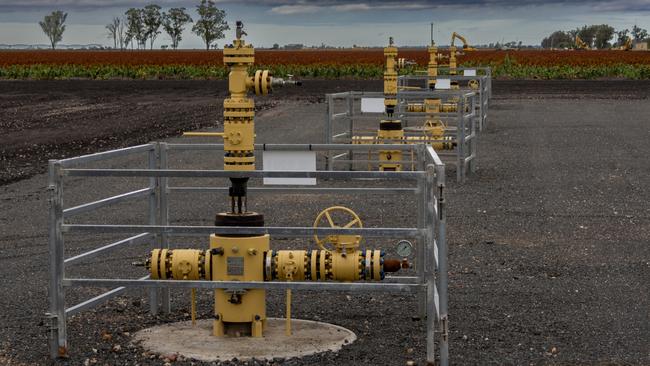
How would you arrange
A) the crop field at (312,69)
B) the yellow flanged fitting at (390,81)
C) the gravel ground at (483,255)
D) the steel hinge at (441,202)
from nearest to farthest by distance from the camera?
the steel hinge at (441,202) → the gravel ground at (483,255) → the yellow flanged fitting at (390,81) → the crop field at (312,69)

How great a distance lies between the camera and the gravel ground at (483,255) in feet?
21.8

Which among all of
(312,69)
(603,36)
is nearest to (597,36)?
(603,36)

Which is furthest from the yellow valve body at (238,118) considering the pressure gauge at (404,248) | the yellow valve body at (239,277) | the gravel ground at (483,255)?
the gravel ground at (483,255)

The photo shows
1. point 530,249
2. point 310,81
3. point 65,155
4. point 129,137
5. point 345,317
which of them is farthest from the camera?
point 310,81

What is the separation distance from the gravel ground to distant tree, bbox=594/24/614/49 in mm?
150978

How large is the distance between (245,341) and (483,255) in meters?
3.57

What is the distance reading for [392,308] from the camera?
25.2 ft

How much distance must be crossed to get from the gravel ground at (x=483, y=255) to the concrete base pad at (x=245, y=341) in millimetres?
127

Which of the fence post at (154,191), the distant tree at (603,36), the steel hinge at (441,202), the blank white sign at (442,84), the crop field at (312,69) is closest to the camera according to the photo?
the steel hinge at (441,202)

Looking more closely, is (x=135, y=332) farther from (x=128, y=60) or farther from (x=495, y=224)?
(x=128, y=60)

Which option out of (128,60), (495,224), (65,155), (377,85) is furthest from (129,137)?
(128,60)

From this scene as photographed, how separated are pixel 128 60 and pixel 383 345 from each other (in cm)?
5591

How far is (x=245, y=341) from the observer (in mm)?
6574

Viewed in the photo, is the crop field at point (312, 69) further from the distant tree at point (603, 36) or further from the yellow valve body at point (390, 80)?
the distant tree at point (603, 36)
